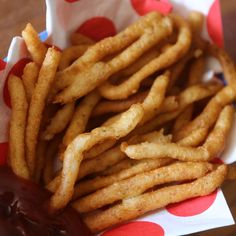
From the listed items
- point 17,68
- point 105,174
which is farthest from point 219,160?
point 17,68

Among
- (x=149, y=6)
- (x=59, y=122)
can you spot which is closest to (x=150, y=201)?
(x=59, y=122)

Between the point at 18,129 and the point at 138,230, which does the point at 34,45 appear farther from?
the point at 138,230

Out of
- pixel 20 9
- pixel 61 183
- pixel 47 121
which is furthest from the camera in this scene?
pixel 20 9

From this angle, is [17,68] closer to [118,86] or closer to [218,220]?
[118,86]

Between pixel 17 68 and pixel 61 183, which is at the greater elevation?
pixel 17 68

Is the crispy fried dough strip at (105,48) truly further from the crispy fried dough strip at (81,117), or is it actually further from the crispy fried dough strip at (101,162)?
the crispy fried dough strip at (101,162)

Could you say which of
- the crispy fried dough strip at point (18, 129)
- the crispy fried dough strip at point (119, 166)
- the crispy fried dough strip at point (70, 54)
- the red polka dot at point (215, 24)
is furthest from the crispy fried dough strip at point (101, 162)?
the red polka dot at point (215, 24)
